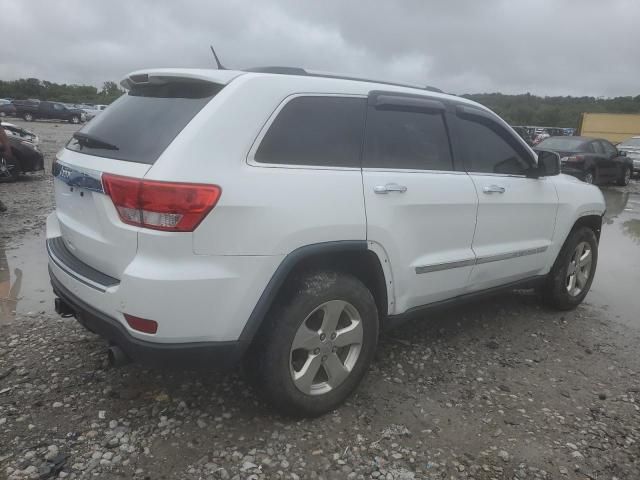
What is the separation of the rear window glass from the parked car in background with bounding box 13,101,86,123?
135ft

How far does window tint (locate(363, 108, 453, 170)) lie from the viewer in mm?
3041

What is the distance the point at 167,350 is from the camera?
7.77 ft

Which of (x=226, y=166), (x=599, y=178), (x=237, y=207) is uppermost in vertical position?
(x=226, y=166)

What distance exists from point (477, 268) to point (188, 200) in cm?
218

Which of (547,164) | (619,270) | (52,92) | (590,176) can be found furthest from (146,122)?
(52,92)

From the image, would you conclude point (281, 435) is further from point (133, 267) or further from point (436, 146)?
point (436, 146)

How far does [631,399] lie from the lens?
3.33 meters

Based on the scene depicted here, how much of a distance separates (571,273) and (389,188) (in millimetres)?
2667

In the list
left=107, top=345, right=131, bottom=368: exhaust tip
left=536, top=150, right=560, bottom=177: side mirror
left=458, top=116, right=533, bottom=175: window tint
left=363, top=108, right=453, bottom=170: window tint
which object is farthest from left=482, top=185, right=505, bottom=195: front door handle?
left=107, top=345, right=131, bottom=368: exhaust tip

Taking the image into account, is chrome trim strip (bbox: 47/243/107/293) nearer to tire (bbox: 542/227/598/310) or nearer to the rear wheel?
tire (bbox: 542/227/598/310)

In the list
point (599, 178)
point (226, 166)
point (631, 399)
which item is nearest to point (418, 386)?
point (631, 399)

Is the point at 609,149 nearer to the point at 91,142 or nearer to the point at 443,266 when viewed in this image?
the point at 443,266

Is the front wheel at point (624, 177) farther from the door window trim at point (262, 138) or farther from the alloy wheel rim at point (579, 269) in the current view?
the door window trim at point (262, 138)

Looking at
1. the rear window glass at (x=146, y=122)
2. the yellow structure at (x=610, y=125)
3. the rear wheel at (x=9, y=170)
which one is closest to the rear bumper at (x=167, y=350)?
the rear window glass at (x=146, y=122)
